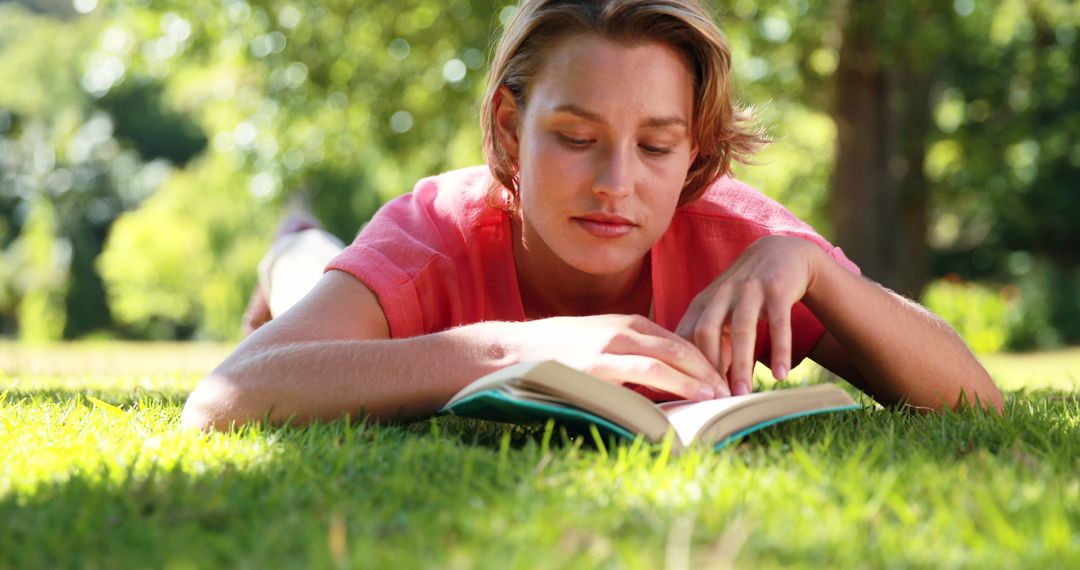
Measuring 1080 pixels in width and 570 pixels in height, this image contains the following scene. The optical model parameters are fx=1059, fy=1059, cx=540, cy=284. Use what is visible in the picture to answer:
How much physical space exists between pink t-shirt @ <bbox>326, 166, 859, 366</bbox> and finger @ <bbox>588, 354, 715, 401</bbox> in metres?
0.83

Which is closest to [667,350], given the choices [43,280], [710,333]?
[710,333]

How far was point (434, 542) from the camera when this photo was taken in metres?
1.59

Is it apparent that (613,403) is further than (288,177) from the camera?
No

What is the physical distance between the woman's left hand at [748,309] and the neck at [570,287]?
601 millimetres

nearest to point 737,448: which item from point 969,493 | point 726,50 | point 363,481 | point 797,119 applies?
point 969,493

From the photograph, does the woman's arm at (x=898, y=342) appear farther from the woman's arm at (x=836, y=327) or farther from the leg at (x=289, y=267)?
the leg at (x=289, y=267)

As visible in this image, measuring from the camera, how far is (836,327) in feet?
9.77

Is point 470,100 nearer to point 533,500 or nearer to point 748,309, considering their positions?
point 748,309

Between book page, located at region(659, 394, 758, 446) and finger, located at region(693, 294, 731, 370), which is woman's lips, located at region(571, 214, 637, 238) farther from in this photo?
book page, located at region(659, 394, 758, 446)

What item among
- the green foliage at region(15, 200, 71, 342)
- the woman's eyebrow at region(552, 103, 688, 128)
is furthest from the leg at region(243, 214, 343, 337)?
the green foliage at region(15, 200, 71, 342)

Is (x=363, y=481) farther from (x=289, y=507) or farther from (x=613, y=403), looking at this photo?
(x=613, y=403)

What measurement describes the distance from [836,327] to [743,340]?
0.53 metres

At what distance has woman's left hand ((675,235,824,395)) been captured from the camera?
2578 mm

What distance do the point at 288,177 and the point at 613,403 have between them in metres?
9.43
